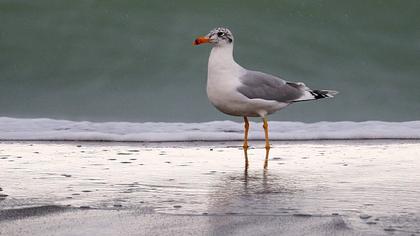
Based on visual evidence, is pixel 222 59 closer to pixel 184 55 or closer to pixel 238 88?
pixel 238 88

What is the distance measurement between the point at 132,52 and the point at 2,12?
101 inches

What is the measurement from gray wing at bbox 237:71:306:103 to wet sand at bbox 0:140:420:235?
0.66 metres

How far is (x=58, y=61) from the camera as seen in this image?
42.8 feet

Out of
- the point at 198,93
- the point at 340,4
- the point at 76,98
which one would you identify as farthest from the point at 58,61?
the point at 340,4

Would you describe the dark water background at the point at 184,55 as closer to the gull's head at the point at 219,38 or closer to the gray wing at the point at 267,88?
the gray wing at the point at 267,88

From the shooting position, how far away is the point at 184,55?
13.2 m

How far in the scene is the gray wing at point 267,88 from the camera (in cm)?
754

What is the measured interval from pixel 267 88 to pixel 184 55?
5585mm

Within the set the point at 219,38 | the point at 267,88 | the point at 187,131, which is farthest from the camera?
the point at 187,131

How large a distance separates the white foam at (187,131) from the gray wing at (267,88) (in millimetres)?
485

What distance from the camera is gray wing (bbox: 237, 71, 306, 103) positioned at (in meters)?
7.54

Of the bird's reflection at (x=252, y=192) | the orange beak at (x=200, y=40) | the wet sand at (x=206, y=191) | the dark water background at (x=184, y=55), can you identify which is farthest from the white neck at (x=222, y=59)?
the dark water background at (x=184, y=55)

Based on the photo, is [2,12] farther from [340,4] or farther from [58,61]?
[340,4]

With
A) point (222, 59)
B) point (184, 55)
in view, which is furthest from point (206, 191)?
point (184, 55)
